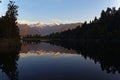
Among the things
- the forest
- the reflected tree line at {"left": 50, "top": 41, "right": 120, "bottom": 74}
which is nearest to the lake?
the reflected tree line at {"left": 50, "top": 41, "right": 120, "bottom": 74}

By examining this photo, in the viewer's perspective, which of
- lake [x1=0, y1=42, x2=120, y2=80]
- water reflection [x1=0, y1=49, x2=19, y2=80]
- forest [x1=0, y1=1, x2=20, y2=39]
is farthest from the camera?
forest [x1=0, y1=1, x2=20, y2=39]

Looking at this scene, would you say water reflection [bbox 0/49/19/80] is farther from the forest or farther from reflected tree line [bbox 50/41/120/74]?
the forest

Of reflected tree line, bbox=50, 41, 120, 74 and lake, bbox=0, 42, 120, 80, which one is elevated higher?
lake, bbox=0, 42, 120, 80

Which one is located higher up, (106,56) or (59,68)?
(59,68)

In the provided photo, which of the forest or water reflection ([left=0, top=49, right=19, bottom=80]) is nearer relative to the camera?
water reflection ([left=0, top=49, right=19, bottom=80])

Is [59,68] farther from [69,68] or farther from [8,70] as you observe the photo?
[8,70]

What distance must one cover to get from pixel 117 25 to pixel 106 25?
11124 mm

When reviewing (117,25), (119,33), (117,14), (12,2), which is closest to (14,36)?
(12,2)

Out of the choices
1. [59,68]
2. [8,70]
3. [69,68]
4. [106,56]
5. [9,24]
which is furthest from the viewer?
[9,24]

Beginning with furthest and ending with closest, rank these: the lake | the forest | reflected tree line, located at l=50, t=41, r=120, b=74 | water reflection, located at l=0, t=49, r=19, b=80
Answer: the forest, reflected tree line, located at l=50, t=41, r=120, b=74, the lake, water reflection, located at l=0, t=49, r=19, b=80

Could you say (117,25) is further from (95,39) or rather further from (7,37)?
(7,37)

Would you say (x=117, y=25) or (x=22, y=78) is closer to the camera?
(x=22, y=78)

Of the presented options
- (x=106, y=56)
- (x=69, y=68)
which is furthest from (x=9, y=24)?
(x=69, y=68)

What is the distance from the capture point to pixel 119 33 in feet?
511
